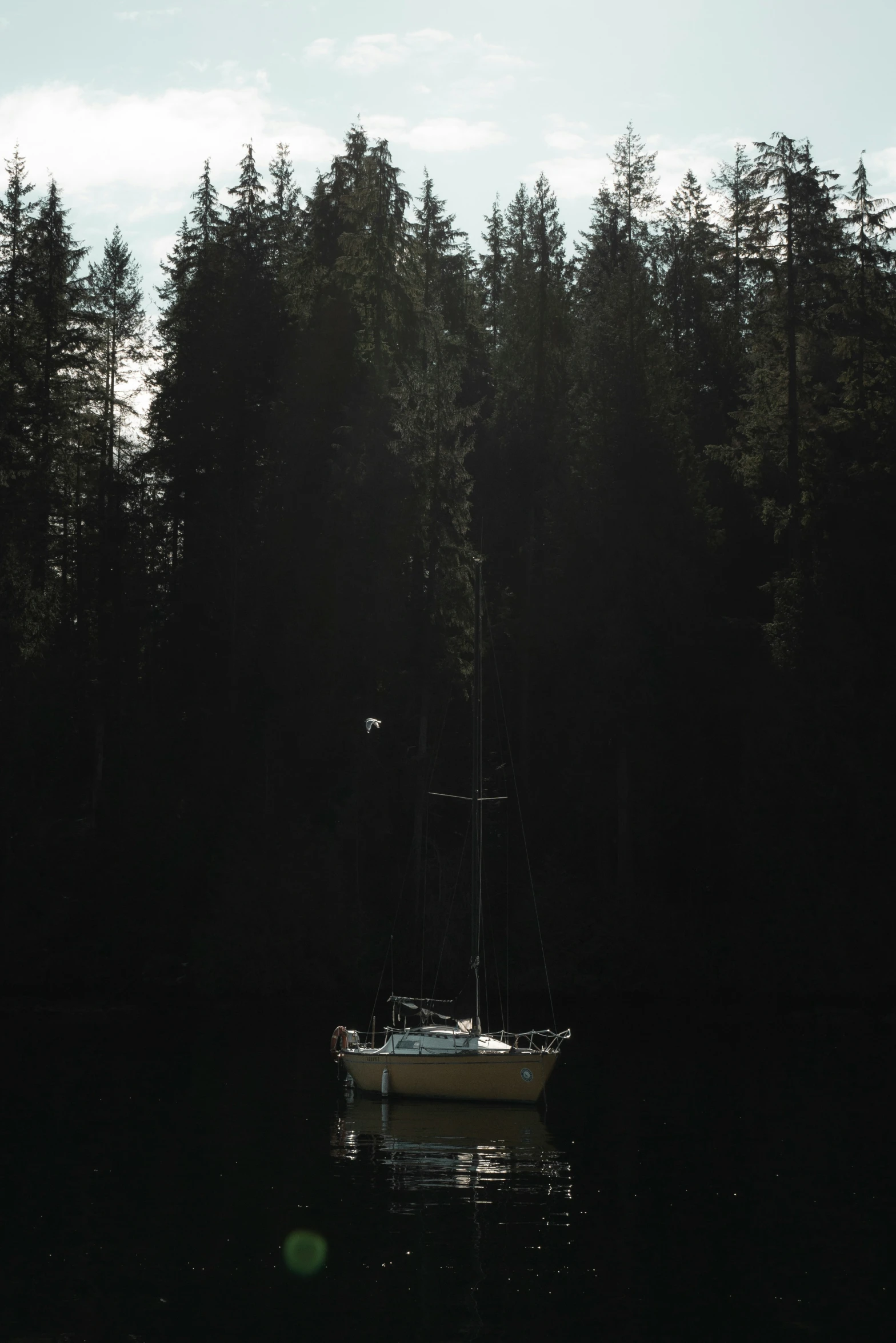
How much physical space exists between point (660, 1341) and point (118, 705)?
3789 centimetres

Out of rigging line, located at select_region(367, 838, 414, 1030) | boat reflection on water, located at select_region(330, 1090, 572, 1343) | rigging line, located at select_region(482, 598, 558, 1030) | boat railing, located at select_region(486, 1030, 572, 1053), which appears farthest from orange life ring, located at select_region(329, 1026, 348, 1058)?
rigging line, located at select_region(367, 838, 414, 1030)

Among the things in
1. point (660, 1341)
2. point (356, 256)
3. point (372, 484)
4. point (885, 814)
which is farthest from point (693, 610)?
point (660, 1341)

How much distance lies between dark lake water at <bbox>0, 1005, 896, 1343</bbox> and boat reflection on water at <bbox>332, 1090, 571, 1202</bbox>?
85 mm

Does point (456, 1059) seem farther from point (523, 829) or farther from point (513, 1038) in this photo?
point (523, 829)

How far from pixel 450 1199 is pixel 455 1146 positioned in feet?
13.7

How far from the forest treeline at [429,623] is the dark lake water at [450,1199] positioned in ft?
27.1

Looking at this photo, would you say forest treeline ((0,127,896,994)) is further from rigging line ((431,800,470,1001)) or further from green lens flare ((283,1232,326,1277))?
green lens flare ((283,1232,326,1277))

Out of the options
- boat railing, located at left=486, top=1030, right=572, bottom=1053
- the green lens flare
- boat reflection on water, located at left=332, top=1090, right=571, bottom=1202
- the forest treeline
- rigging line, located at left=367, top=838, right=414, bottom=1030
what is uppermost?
the forest treeline

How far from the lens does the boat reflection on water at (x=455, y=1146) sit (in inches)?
878

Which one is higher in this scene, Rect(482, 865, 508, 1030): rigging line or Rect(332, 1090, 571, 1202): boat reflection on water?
Rect(482, 865, 508, 1030): rigging line

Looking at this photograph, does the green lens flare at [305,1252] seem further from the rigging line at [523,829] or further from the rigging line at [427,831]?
the rigging line at [427,831]

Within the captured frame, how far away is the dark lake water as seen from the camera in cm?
1591

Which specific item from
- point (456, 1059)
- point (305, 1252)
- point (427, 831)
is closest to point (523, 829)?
point (427, 831)

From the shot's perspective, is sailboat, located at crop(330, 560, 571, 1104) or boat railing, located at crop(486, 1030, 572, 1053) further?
boat railing, located at crop(486, 1030, 572, 1053)
